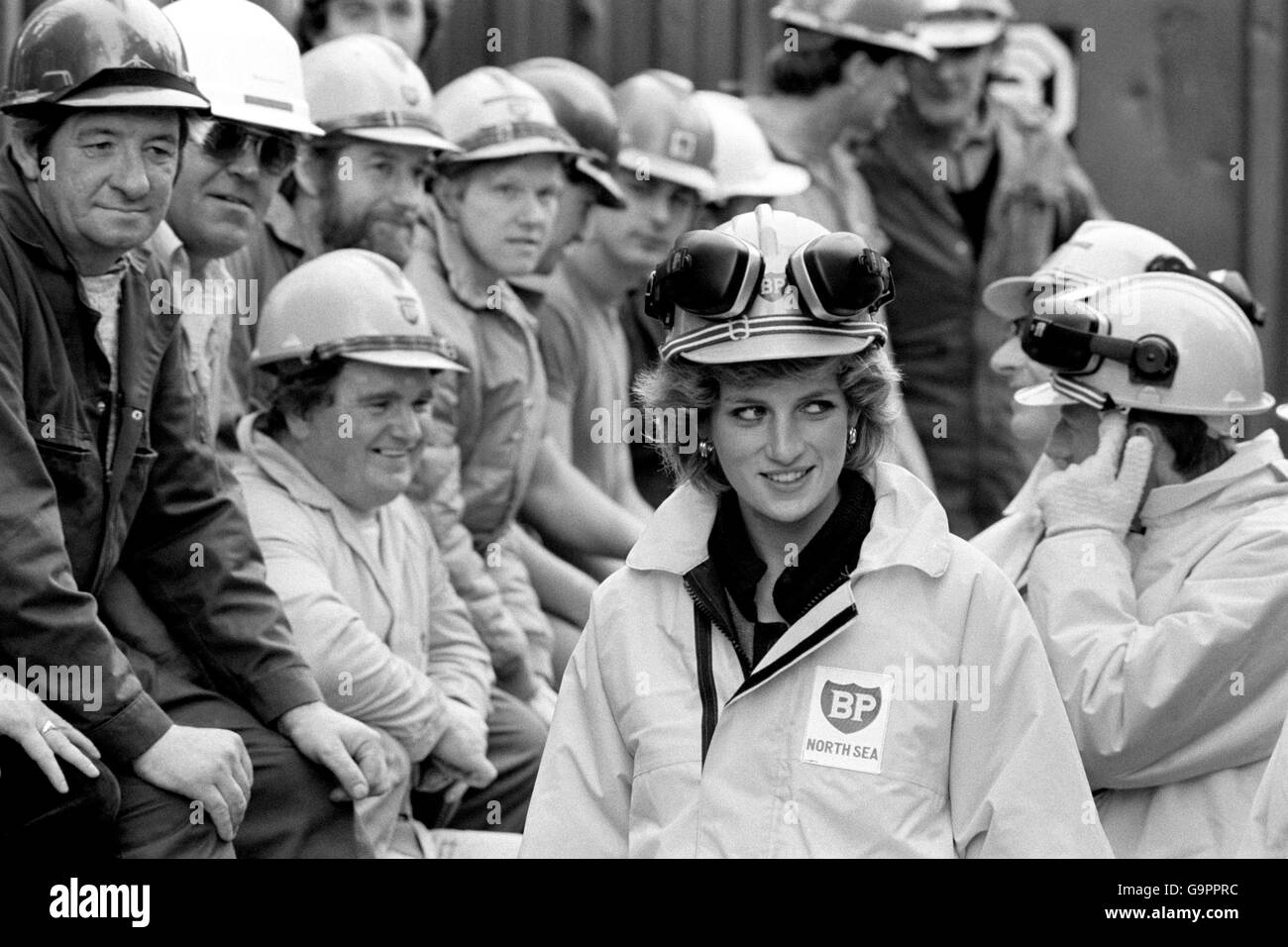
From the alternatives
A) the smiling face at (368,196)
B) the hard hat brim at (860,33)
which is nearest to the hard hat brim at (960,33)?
the hard hat brim at (860,33)

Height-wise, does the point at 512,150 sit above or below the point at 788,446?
above

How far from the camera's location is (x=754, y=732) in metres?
3.01

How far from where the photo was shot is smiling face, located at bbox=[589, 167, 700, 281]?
641 centimetres

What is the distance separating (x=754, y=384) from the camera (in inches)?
124

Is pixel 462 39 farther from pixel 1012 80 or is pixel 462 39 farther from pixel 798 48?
pixel 1012 80

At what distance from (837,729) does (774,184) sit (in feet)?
13.6

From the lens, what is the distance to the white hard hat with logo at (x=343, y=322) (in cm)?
467

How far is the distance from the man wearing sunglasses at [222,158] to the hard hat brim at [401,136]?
0.41 meters

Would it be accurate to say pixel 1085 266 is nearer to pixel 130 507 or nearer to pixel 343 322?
pixel 343 322

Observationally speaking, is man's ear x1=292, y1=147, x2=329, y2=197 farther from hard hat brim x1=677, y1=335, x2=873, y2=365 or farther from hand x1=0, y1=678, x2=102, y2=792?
hard hat brim x1=677, y1=335, x2=873, y2=365

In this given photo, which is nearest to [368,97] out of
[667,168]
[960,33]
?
[667,168]

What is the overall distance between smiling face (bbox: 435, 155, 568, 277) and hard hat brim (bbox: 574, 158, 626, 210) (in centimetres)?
26

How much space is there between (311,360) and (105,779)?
4.18 feet

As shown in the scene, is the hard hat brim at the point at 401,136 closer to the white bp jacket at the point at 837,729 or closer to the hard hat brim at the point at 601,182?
the hard hat brim at the point at 601,182
